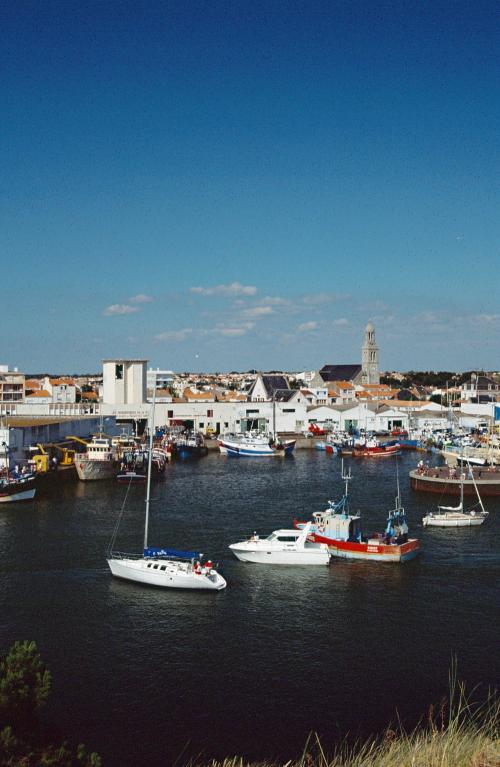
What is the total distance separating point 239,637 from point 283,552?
13.7ft

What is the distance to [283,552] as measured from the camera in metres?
15.9

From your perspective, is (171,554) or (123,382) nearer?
(171,554)

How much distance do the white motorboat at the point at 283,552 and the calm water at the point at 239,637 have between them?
29cm

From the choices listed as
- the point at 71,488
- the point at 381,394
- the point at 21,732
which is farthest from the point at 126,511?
the point at 381,394

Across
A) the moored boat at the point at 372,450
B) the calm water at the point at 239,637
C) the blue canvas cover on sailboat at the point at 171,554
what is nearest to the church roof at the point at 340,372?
the moored boat at the point at 372,450

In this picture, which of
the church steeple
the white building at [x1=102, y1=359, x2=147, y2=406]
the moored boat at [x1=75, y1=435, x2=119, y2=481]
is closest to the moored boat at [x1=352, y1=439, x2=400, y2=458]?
the white building at [x1=102, y1=359, x2=147, y2=406]

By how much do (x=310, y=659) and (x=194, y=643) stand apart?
188 centimetres

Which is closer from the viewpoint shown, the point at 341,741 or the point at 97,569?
the point at 341,741

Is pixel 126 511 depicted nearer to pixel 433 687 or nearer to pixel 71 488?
pixel 71 488

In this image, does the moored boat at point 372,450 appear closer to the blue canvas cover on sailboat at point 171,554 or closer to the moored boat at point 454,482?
the moored boat at point 454,482

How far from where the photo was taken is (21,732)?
6.07m

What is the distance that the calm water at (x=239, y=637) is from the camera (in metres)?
9.14

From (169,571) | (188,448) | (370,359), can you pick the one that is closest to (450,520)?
(169,571)

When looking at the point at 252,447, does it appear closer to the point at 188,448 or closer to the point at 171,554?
the point at 188,448
